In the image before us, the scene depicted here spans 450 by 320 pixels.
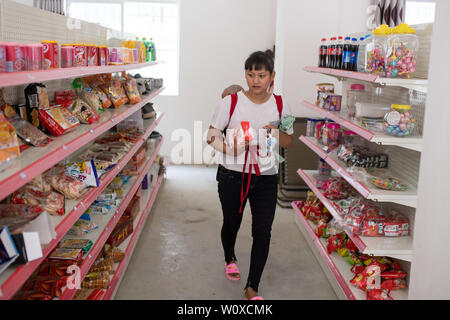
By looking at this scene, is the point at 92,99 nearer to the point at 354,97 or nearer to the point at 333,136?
the point at 333,136

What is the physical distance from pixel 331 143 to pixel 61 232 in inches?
114

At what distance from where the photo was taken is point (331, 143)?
15.0ft

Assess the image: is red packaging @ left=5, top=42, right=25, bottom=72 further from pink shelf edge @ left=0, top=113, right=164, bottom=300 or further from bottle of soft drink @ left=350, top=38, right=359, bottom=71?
bottle of soft drink @ left=350, top=38, right=359, bottom=71

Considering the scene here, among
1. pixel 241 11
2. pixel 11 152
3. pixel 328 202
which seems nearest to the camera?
pixel 11 152

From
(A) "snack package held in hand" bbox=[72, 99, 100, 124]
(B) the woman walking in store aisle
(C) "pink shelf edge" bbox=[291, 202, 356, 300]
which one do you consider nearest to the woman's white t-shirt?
(B) the woman walking in store aisle

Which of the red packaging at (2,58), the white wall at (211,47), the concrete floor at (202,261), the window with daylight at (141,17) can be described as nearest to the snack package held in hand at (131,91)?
the concrete floor at (202,261)

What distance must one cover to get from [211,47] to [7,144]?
6.14 meters

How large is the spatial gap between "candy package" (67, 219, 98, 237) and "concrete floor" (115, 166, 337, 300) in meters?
0.57

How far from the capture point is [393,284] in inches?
129

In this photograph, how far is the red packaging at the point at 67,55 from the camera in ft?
9.48

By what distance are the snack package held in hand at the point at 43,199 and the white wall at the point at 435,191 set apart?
180 centimetres

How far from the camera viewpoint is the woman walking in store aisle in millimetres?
3176
